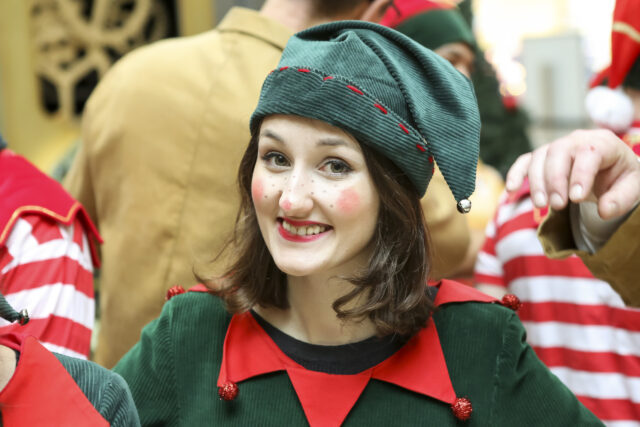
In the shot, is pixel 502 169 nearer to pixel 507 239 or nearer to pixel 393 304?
pixel 507 239

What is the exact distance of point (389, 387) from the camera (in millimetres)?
1300

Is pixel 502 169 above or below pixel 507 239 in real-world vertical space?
below

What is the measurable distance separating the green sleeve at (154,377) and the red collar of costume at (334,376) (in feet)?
0.30

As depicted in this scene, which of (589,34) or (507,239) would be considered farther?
(589,34)

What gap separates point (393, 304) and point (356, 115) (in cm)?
33

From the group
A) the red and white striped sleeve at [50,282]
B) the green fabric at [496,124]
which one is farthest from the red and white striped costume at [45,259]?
the green fabric at [496,124]

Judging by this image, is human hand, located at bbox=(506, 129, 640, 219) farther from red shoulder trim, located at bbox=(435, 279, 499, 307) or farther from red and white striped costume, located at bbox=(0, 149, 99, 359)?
red and white striped costume, located at bbox=(0, 149, 99, 359)

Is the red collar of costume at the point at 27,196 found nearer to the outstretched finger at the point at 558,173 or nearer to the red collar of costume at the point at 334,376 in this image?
the red collar of costume at the point at 334,376

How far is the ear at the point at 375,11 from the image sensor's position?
175cm

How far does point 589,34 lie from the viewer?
22.1 ft

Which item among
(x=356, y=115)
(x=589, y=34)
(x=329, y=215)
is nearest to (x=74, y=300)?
(x=329, y=215)

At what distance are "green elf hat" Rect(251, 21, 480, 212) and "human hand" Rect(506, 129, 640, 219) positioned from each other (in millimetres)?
95

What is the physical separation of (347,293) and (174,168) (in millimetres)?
584

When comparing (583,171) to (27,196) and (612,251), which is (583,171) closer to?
A: (612,251)
